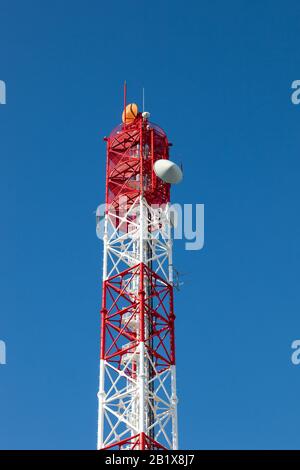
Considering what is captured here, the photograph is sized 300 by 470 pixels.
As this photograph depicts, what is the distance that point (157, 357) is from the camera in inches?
2143

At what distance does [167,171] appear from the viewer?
2322 inches

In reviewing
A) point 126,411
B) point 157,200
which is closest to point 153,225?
point 157,200

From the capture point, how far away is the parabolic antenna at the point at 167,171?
5897cm

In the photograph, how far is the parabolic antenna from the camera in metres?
59.0

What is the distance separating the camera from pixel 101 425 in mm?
51688
